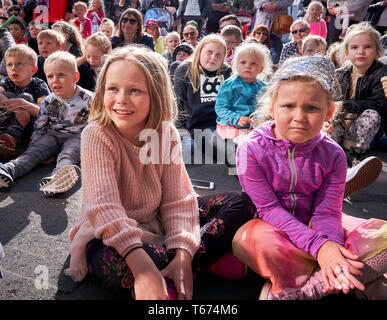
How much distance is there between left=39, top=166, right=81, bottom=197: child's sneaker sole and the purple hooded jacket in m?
1.16

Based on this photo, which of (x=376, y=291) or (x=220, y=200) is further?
(x=220, y=200)

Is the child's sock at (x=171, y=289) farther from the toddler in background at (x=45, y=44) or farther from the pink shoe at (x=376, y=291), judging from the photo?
the toddler in background at (x=45, y=44)

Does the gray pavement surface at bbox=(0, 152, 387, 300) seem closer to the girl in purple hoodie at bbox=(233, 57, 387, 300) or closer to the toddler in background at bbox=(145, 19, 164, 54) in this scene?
the girl in purple hoodie at bbox=(233, 57, 387, 300)

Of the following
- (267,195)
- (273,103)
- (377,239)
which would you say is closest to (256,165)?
(267,195)

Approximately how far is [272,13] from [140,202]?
473 centimetres

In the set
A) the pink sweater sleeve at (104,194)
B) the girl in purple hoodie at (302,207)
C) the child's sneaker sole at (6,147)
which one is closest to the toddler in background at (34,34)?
the child's sneaker sole at (6,147)

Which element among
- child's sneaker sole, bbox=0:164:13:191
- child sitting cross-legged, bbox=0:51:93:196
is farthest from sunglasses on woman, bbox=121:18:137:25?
child's sneaker sole, bbox=0:164:13:191

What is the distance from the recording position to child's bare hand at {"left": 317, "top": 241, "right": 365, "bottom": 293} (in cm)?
103

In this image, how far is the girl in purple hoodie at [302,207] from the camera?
1.14 meters

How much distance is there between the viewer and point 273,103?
1.40m

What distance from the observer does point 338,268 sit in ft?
3.50

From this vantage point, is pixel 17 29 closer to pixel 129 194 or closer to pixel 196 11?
pixel 196 11

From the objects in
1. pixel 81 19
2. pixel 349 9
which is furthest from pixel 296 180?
pixel 81 19
